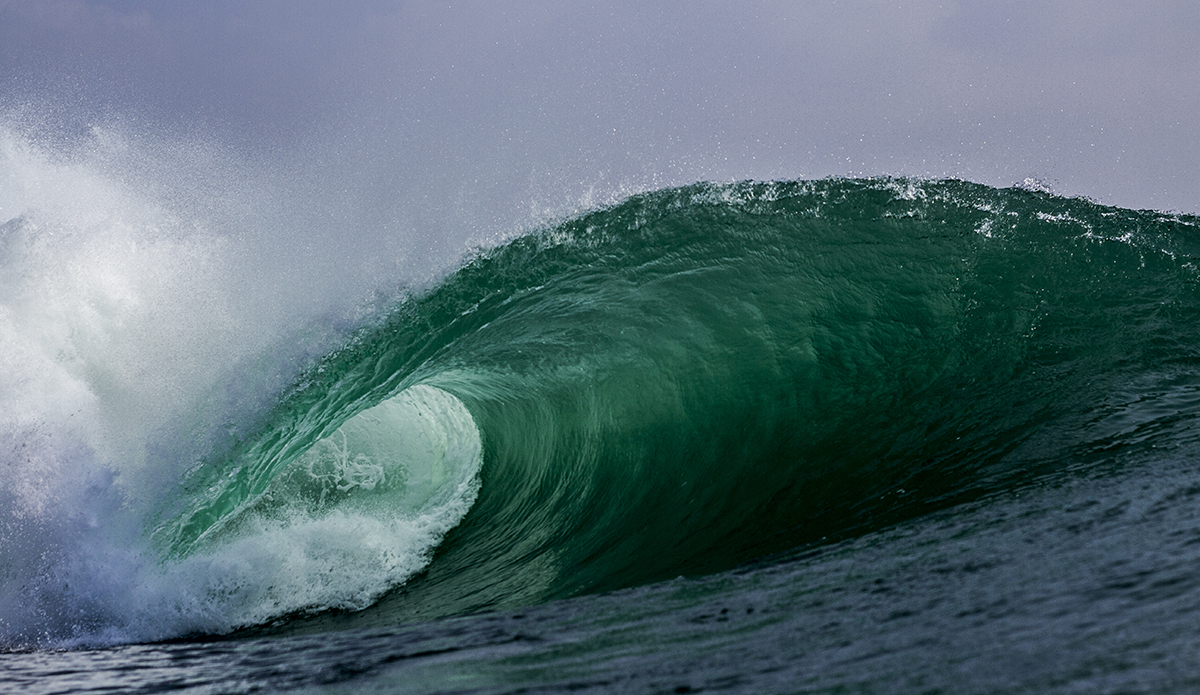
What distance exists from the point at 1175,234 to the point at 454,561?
715cm

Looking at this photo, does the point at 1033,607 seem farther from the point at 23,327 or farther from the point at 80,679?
the point at 23,327

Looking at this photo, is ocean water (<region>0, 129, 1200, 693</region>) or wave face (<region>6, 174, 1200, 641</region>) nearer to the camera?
ocean water (<region>0, 129, 1200, 693</region>)

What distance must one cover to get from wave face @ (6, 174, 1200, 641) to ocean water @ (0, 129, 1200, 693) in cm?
3

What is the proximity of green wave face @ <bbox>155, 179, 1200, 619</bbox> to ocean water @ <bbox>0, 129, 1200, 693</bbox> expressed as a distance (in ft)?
0.10

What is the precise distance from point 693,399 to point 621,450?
698 millimetres

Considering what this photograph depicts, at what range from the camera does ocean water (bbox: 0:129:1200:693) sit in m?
2.69

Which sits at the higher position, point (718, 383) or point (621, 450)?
point (718, 383)

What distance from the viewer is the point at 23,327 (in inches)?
228

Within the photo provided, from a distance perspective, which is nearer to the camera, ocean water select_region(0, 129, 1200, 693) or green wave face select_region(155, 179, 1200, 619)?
ocean water select_region(0, 129, 1200, 693)

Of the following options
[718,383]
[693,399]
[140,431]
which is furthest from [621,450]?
[140,431]

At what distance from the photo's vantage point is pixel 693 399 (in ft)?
21.2

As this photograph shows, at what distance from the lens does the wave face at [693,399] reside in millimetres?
4879

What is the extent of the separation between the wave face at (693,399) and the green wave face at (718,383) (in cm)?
2

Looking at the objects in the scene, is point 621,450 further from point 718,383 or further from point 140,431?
point 140,431
